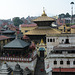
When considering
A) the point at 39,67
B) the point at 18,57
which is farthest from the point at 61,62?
the point at 18,57

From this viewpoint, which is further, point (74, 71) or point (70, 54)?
point (70, 54)

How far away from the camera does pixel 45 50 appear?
1428 inches

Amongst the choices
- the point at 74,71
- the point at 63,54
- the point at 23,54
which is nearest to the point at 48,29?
the point at 23,54

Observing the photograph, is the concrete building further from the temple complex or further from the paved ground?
the temple complex

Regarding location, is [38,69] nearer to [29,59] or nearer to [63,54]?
[29,59]

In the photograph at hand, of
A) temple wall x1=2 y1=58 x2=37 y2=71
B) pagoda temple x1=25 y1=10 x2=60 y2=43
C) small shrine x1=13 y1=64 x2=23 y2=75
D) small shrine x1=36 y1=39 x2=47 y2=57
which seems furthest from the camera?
pagoda temple x1=25 y1=10 x2=60 y2=43

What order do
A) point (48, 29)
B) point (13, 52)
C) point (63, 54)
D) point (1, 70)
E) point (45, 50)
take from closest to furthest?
point (63, 54) < point (1, 70) < point (13, 52) < point (45, 50) < point (48, 29)

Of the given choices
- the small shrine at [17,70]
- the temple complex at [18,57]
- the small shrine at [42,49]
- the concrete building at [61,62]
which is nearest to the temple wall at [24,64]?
the temple complex at [18,57]

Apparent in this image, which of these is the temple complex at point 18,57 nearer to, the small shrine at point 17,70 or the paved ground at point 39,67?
the paved ground at point 39,67

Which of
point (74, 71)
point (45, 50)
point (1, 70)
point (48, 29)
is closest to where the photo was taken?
point (74, 71)

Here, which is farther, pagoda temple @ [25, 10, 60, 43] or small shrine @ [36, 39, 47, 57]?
pagoda temple @ [25, 10, 60, 43]

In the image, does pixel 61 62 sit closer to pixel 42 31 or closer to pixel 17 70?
pixel 17 70

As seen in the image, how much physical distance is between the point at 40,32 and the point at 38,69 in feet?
33.5

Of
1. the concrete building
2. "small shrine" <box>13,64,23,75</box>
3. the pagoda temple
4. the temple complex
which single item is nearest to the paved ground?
the temple complex
